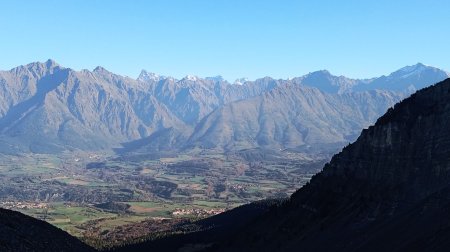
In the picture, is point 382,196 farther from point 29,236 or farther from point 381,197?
point 29,236

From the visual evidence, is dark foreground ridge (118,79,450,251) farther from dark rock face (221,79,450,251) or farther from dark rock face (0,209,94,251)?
dark rock face (0,209,94,251)

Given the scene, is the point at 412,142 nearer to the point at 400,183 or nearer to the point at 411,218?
the point at 400,183

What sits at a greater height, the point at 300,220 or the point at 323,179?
the point at 323,179

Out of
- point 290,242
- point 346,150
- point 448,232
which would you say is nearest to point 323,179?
point 346,150

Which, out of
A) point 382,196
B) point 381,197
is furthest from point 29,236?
point 382,196

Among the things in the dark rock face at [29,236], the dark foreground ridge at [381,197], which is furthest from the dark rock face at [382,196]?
the dark rock face at [29,236]
